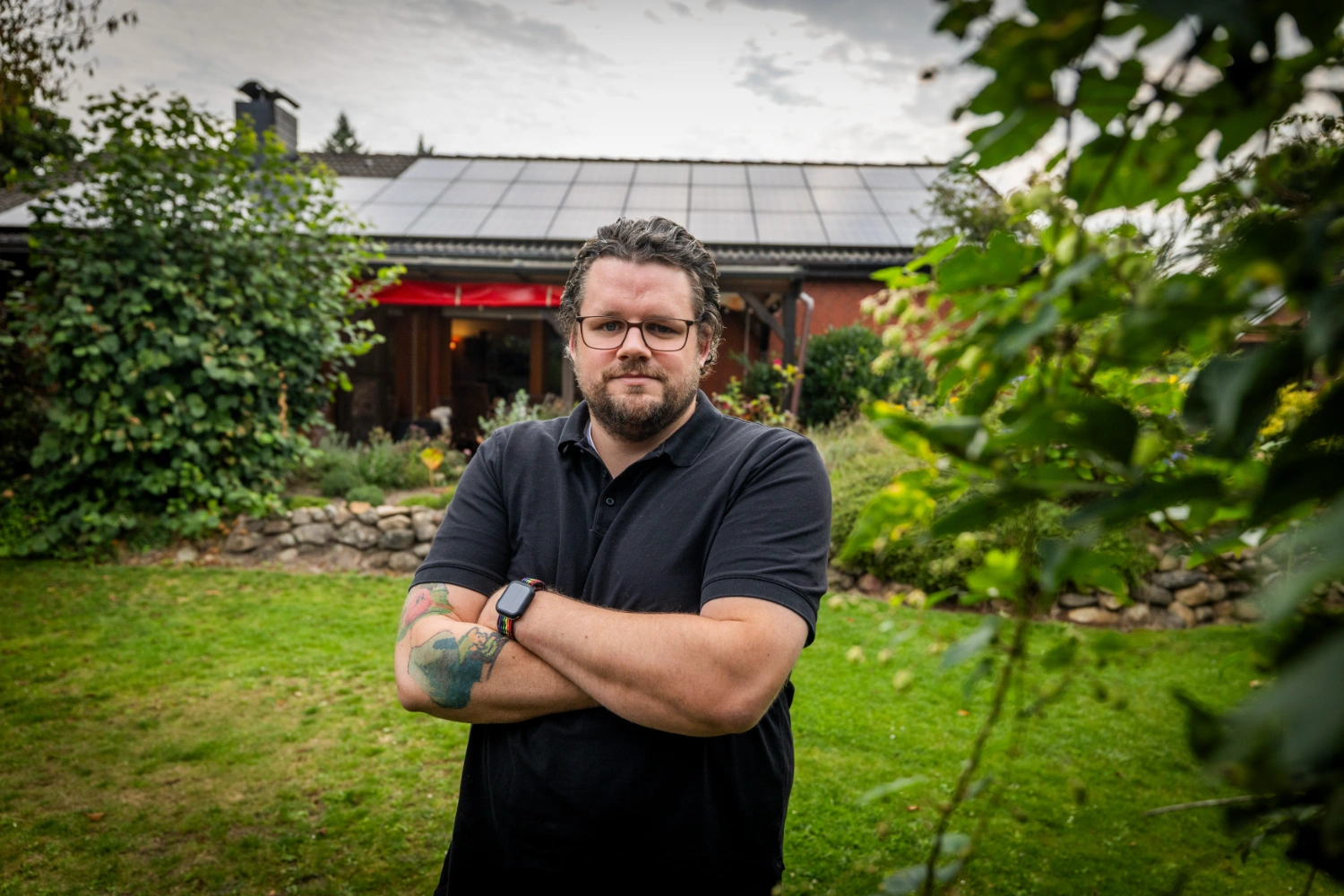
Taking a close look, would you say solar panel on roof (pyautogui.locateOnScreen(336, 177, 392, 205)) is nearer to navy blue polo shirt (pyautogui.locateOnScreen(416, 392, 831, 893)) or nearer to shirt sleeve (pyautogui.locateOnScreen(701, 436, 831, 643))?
navy blue polo shirt (pyautogui.locateOnScreen(416, 392, 831, 893))

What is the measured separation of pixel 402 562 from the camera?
22.4ft

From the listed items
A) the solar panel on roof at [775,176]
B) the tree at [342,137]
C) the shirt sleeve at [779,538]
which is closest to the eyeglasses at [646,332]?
the shirt sleeve at [779,538]

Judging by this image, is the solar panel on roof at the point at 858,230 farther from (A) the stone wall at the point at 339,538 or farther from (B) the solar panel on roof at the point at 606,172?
(A) the stone wall at the point at 339,538

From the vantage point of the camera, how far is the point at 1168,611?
599 centimetres

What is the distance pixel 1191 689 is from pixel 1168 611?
153cm

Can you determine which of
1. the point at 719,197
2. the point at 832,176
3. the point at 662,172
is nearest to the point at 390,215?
the point at 662,172

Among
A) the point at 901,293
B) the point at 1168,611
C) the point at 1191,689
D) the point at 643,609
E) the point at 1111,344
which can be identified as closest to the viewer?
the point at 1111,344

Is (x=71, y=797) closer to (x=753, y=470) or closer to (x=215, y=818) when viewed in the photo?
(x=215, y=818)

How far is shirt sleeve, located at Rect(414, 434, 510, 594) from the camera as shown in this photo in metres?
1.86

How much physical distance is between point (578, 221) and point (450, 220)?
6.50ft

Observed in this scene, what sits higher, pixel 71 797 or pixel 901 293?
pixel 901 293

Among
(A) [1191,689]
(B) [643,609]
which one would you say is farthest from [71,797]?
(A) [1191,689]

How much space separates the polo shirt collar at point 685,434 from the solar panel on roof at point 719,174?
12610mm

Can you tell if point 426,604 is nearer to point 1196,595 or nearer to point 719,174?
point 1196,595
